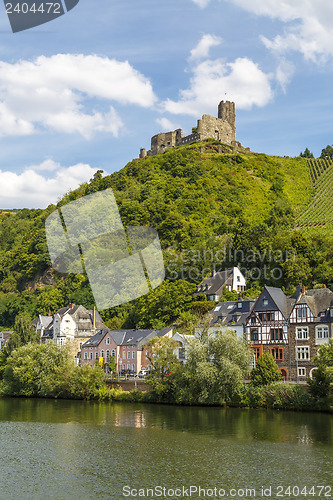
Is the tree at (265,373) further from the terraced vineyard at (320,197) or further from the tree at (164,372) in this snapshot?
the terraced vineyard at (320,197)

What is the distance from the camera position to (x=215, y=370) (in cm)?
4200

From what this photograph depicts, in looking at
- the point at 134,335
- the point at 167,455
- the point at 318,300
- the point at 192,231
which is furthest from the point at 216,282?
the point at 167,455

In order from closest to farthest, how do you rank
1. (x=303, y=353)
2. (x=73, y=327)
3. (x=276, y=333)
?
1. (x=303, y=353)
2. (x=276, y=333)
3. (x=73, y=327)

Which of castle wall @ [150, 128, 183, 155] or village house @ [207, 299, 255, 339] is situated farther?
castle wall @ [150, 128, 183, 155]

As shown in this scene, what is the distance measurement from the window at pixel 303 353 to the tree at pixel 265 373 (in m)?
5.22

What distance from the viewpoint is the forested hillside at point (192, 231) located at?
2740 inches

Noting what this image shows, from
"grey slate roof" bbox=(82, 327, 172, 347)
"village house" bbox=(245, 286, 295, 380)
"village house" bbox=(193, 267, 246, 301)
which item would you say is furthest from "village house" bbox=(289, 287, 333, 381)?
"village house" bbox=(193, 267, 246, 301)

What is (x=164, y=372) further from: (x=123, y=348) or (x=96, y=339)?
(x=96, y=339)

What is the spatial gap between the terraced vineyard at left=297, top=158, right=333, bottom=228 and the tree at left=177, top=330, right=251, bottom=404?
5248 cm

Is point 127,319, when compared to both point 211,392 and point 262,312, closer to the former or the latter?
point 262,312

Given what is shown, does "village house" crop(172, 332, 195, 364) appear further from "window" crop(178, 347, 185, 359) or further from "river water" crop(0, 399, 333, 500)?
"river water" crop(0, 399, 333, 500)

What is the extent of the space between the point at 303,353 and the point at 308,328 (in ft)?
7.19

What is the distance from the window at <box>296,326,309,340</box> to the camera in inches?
1892

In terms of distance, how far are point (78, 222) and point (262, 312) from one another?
55094mm
